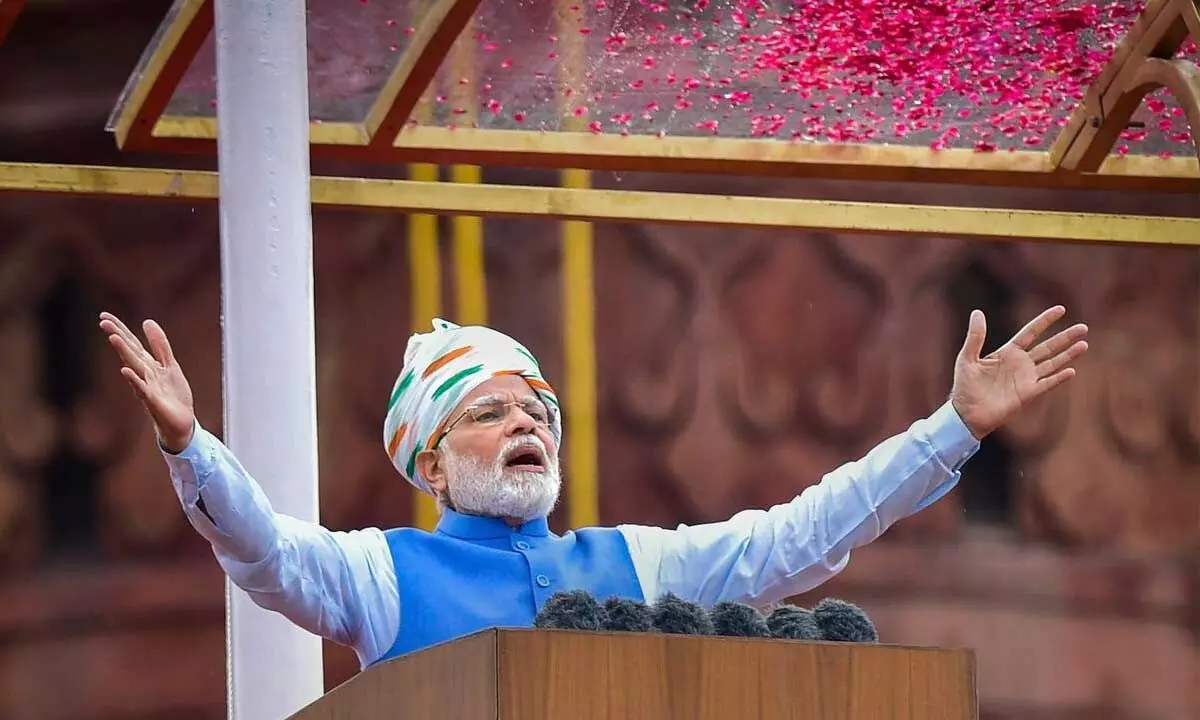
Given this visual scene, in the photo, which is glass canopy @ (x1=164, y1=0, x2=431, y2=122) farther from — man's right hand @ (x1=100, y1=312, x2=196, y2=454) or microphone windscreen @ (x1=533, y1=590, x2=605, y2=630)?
microphone windscreen @ (x1=533, y1=590, x2=605, y2=630)

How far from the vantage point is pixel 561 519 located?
526 centimetres

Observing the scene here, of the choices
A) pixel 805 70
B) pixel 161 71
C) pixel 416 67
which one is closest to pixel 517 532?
pixel 416 67

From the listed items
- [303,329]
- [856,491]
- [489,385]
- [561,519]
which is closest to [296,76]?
[303,329]

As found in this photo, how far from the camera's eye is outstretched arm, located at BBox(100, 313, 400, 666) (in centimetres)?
297

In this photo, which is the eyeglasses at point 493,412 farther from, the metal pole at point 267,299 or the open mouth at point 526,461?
the metal pole at point 267,299

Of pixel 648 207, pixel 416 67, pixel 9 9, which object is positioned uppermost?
pixel 9 9

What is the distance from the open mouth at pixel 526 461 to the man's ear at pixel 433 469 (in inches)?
4.8

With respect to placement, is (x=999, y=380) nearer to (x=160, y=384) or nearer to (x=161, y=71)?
(x=160, y=384)

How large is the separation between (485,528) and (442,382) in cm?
24

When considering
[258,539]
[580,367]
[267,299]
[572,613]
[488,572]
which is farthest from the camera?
[580,367]

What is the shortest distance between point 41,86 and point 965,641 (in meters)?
2.27

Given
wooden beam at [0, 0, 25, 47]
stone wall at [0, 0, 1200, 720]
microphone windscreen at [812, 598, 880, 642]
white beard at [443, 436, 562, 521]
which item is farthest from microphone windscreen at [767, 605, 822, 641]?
stone wall at [0, 0, 1200, 720]

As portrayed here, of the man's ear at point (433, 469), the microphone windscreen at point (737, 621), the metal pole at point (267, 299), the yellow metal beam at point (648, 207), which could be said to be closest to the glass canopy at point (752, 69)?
the yellow metal beam at point (648, 207)

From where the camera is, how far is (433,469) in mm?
3611
